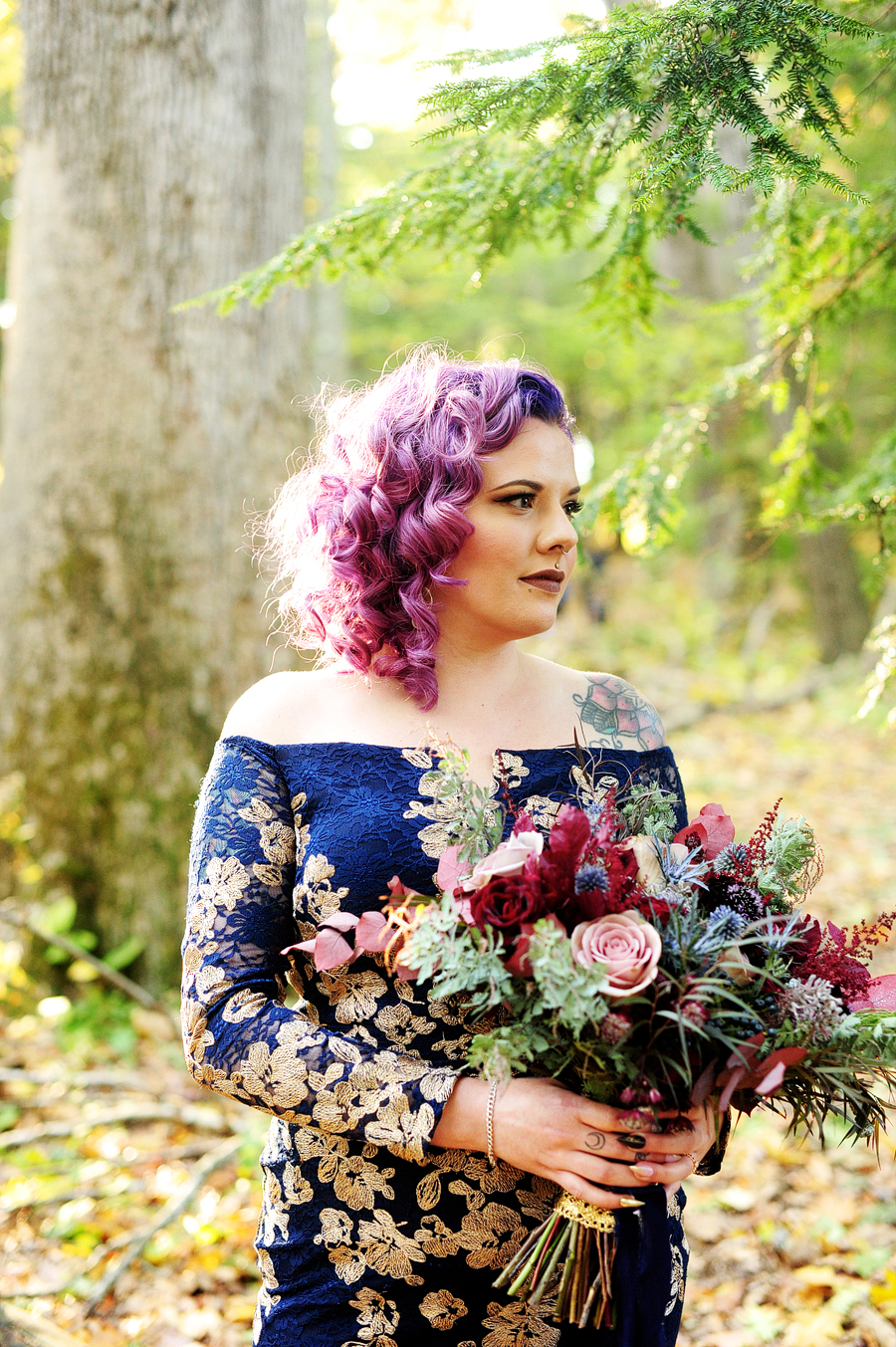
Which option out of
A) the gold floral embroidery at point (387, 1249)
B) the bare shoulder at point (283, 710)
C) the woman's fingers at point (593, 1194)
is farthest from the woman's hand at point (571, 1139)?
the bare shoulder at point (283, 710)

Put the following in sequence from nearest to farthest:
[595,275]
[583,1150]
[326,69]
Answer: [583,1150], [595,275], [326,69]

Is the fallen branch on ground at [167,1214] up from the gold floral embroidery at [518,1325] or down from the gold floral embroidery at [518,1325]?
down

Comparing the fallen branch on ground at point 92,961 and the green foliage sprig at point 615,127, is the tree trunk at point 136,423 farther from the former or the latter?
the green foliage sprig at point 615,127

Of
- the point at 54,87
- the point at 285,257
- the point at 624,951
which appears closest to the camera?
the point at 624,951

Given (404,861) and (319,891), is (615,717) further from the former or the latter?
(319,891)

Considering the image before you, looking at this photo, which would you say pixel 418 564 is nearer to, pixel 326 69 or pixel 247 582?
pixel 247 582

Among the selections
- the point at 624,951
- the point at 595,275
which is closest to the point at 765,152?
the point at 595,275

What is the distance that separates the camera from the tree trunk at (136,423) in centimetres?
415

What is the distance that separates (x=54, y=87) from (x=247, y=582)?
2.28m

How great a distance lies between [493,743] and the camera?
2.00 metres

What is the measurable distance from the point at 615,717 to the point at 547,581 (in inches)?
14.2

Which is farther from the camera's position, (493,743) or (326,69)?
(326,69)

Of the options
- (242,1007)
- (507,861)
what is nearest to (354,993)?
(242,1007)

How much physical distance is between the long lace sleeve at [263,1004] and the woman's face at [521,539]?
0.55m
